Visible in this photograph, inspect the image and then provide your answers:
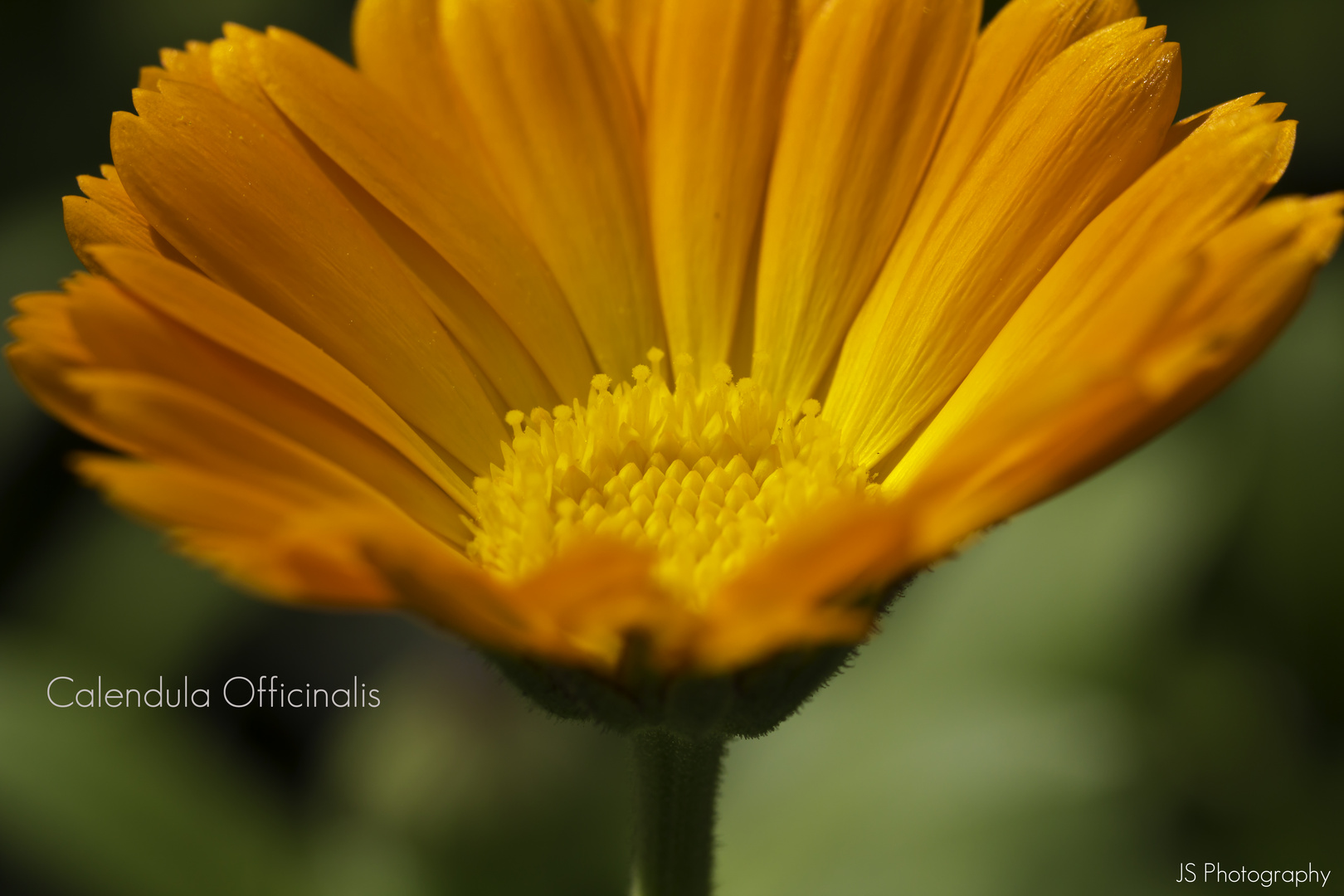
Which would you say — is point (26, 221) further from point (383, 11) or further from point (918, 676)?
point (918, 676)

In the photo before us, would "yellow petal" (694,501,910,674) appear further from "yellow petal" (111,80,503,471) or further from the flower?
"yellow petal" (111,80,503,471)

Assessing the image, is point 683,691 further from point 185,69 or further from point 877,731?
point 877,731

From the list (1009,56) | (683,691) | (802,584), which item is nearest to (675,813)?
(683,691)

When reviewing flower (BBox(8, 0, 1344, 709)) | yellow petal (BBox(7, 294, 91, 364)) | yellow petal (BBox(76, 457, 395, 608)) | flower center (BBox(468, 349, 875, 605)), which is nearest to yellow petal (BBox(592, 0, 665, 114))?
flower (BBox(8, 0, 1344, 709))

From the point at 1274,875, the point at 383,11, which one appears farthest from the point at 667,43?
the point at 1274,875

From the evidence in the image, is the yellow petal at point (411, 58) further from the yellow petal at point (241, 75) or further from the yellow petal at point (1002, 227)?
the yellow petal at point (1002, 227)

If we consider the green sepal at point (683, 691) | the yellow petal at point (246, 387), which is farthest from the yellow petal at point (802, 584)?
the yellow petal at point (246, 387)

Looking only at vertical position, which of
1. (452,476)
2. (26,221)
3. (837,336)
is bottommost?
(452,476)
